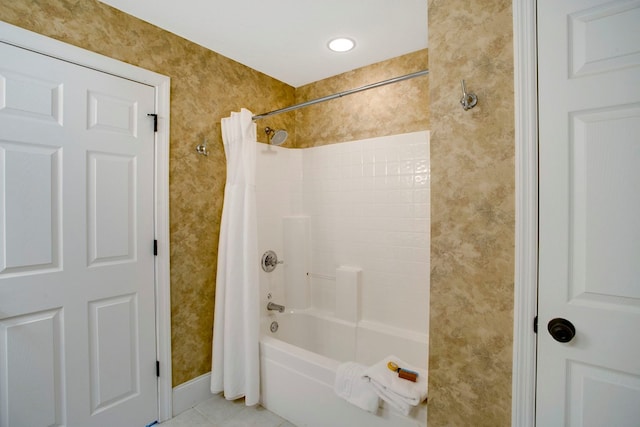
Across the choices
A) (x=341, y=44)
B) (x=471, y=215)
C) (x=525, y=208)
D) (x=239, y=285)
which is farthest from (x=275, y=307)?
(x=341, y=44)

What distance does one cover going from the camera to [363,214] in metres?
2.40

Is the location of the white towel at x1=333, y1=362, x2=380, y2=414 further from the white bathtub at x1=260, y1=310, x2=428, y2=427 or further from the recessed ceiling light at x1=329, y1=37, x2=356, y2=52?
the recessed ceiling light at x1=329, y1=37, x2=356, y2=52

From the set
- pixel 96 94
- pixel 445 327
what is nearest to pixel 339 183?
pixel 445 327

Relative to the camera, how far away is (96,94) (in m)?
1.59

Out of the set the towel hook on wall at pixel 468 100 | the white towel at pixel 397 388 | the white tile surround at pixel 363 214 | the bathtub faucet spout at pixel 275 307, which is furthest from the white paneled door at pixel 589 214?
the bathtub faucet spout at pixel 275 307

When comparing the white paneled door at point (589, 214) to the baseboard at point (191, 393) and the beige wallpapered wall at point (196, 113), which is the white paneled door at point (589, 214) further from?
the baseboard at point (191, 393)

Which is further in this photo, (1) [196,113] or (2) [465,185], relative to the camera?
(1) [196,113]

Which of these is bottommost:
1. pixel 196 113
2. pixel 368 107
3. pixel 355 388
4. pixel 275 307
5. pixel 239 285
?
pixel 355 388

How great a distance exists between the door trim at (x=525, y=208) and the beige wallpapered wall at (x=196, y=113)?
1106 millimetres

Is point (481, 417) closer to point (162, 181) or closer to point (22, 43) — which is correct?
point (162, 181)

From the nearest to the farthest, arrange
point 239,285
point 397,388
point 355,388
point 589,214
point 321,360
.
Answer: point 589,214 → point 397,388 → point 355,388 → point 321,360 → point 239,285

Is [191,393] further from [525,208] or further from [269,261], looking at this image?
[525,208]

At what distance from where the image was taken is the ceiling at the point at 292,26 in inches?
64.7

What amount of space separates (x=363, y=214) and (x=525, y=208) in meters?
1.44
